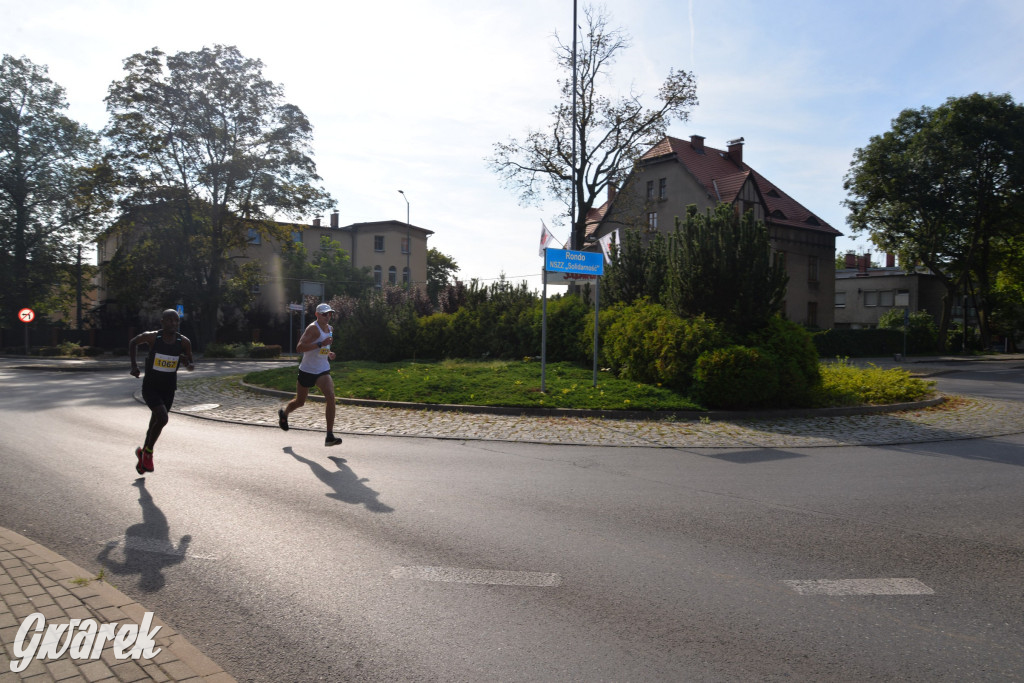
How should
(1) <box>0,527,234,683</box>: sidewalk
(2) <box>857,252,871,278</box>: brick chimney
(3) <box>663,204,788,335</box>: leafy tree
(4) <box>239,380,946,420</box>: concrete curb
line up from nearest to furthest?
(1) <box>0,527,234,683</box>: sidewalk, (4) <box>239,380,946,420</box>: concrete curb, (3) <box>663,204,788,335</box>: leafy tree, (2) <box>857,252,871,278</box>: brick chimney

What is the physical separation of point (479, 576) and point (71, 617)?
2.19 meters

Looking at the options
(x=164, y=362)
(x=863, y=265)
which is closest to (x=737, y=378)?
(x=164, y=362)

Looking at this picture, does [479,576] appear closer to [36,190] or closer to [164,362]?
[164,362]

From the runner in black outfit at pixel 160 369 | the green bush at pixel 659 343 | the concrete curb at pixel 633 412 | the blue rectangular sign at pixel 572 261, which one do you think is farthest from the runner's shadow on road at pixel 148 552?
the green bush at pixel 659 343

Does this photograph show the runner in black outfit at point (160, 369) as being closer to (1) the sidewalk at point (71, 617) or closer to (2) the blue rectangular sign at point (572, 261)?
(1) the sidewalk at point (71, 617)

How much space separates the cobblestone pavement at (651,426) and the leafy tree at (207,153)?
94.1ft

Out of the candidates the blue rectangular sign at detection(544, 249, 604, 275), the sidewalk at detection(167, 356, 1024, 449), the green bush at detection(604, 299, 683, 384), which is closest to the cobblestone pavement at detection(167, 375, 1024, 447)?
the sidewalk at detection(167, 356, 1024, 449)

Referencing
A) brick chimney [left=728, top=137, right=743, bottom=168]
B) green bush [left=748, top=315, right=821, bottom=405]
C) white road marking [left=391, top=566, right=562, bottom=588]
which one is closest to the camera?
white road marking [left=391, top=566, right=562, bottom=588]

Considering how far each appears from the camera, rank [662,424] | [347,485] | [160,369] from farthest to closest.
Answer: [662,424]
[160,369]
[347,485]

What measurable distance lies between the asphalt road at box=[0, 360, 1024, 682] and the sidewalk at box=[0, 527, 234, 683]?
0.17 m

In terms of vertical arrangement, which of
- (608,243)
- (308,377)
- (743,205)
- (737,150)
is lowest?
(308,377)

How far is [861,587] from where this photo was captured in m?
4.21

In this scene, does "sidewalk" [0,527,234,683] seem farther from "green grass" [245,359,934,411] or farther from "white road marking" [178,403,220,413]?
"green grass" [245,359,934,411]

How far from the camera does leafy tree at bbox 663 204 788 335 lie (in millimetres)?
14445
